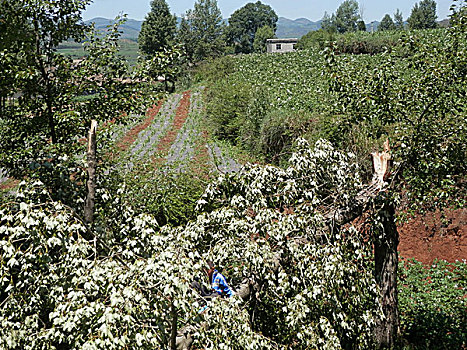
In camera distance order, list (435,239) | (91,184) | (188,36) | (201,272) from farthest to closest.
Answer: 1. (188,36)
2. (435,239)
3. (91,184)
4. (201,272)

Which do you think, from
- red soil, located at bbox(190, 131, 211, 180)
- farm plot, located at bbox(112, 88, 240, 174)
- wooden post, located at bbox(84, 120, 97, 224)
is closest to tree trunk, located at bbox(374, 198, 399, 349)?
wooden post, located at bbox(84, 120, 97, 224)

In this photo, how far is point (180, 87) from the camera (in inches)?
1845

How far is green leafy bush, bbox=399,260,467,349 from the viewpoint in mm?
5840

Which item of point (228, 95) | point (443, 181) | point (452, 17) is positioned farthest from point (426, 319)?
point (228, 95)

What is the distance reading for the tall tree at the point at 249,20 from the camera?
124 m

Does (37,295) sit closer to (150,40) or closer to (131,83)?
(131,83)

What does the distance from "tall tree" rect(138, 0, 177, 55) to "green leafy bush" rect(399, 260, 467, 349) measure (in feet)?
155

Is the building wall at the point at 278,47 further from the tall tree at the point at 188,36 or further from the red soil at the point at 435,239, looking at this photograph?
the red soil at the point at 435,239

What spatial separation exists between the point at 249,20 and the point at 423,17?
59.4m

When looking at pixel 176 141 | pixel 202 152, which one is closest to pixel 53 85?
pixel 202 152

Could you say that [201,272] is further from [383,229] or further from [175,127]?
[175,127]

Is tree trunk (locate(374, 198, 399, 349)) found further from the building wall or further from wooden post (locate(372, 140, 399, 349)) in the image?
the building wall

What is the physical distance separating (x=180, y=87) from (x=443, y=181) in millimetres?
44245

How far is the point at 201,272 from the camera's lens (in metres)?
3.35
